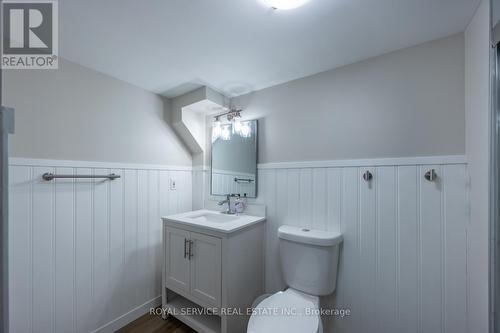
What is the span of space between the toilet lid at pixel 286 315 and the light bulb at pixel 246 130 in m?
1.35

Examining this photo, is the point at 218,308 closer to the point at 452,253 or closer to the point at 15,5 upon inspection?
the point at 452,253

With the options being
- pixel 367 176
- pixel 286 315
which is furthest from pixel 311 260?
pixel 367 176

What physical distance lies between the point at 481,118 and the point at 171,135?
2323 mm

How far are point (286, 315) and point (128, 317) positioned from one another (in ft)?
4.65

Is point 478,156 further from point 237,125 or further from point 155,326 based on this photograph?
point 155,326

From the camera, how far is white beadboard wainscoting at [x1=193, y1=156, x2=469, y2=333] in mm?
1268

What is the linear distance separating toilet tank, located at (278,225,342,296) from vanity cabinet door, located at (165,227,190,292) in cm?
79

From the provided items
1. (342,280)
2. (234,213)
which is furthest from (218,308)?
(342,280)

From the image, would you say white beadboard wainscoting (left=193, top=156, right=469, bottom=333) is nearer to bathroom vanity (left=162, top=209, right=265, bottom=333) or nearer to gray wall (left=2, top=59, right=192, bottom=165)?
bathroom vanity (left=162, top=209, right=265, bottom=333)

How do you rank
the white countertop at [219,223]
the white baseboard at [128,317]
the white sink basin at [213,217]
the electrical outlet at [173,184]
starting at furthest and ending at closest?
the electrical outlet at [173,184], the white sink basin at [213,217], the white baseboard at [128,317], the white countertop at [219,223]

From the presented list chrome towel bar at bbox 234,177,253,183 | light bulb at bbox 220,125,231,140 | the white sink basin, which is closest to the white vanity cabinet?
the white sink basin

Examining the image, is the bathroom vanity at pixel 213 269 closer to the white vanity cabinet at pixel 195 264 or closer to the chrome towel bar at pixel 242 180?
the white vanity cabinet at pixel 195 264

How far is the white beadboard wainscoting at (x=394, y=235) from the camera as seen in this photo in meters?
1.27

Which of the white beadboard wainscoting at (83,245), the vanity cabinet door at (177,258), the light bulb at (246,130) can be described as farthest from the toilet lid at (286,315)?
the light bulb at (246,130)
